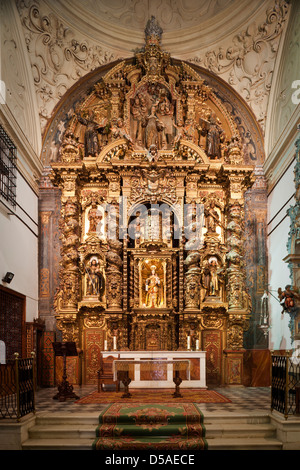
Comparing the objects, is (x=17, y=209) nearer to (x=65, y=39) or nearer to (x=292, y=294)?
(x=65, y=39)

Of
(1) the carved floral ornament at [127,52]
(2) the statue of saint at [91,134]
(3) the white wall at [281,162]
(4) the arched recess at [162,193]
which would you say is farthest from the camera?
(2) the statue of saint at [91,134]

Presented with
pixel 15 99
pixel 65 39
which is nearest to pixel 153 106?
pixel 65 39

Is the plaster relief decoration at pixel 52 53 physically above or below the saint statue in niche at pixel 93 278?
above

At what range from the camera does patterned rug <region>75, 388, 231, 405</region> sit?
11.1 metres

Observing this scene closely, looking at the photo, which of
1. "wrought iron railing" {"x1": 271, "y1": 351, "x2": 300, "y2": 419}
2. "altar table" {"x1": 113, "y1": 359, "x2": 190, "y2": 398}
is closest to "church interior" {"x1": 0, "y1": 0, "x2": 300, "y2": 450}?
"altar table" {"x1": 113, "y1": 359, "x2": 190, "y2": 398}

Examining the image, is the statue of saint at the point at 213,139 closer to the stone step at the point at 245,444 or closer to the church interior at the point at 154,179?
the church interior at the point at 154,179

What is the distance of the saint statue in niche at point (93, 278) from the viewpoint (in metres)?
15.5

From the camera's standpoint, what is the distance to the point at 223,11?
15680mm

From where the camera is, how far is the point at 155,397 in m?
11.6

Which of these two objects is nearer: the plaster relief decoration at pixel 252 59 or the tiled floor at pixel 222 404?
the tiled floor at pixel 222 404

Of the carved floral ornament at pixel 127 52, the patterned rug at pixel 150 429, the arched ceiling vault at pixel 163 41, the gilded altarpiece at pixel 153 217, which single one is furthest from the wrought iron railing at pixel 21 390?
the carved floral ornament at pixel 127 52

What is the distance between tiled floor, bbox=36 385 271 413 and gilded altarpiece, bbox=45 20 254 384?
5.06 feet

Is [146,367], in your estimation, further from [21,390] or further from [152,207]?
[152,207]

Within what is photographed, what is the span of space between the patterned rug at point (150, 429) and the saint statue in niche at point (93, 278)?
5878mm
